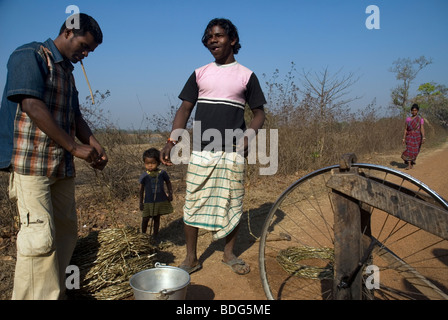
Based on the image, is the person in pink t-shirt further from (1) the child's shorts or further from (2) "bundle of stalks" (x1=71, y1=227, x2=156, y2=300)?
(1) the child's shorts

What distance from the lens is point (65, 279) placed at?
8.27 ft

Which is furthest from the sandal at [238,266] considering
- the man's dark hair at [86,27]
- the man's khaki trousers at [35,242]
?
the man's dark hair at [86,27]

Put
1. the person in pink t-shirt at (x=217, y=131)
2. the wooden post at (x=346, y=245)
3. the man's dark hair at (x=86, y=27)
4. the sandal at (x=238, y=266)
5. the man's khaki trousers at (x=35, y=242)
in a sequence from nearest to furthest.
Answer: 1. the wooden post at (x=346, y=245)
2. the man's khaki trousers at (x=35, y=242)
3. the man's dark hair at (x=86, y=27)
4. the person in pink t-shirt at (x=217, y=131)
5. the sandal at (x=238, y=266)

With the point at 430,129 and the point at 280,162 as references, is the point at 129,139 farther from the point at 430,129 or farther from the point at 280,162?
the point at 430,129

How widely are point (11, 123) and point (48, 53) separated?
0.50m

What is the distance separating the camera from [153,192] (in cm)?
403

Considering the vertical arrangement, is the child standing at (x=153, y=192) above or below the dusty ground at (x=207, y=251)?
above

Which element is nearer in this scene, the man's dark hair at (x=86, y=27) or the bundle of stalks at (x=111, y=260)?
the man's dark hair at (x=86, y=27)

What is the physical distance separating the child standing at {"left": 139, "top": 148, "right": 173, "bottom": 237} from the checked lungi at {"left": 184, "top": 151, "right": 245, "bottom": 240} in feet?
3.42

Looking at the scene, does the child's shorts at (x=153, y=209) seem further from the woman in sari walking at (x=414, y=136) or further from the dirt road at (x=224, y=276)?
the woman in sari walking at (x=414, y=136)

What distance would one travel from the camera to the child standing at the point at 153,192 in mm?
3971

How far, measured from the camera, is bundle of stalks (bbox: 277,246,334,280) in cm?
304

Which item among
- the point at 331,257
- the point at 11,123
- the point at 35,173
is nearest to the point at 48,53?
the point at 11,123

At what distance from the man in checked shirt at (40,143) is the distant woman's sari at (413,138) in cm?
947
